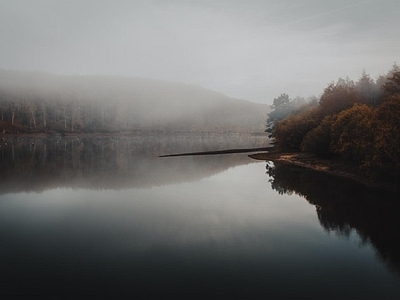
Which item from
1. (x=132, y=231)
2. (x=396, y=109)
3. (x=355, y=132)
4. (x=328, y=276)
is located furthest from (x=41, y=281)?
(x=355, y=132)

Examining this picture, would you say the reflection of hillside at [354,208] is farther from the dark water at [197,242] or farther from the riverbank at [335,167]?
the riverbank at [335,167]

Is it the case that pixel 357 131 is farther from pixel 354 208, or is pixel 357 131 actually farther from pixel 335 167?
pixel 354 208

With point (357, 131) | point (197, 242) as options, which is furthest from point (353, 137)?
point (197, 242)

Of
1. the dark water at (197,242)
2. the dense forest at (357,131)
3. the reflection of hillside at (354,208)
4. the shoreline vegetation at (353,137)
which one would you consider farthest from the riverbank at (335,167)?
the dark water at (197,242)

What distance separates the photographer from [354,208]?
35.9 meters

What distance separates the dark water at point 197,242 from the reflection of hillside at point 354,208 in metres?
0.12

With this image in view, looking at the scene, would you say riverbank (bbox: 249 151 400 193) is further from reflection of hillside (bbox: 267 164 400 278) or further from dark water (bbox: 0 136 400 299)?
dark water (bbox: 0 136 400 299)

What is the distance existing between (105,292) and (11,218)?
63.4ft

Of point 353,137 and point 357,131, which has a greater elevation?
point 357,131

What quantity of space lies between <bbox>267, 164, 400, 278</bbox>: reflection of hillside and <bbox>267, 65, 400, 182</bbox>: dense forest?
5.04m

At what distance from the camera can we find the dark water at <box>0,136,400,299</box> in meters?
18.0

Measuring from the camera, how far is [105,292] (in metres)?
17.1

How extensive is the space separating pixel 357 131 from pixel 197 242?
42.2m

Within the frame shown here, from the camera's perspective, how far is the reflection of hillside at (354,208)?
84.8 feet
